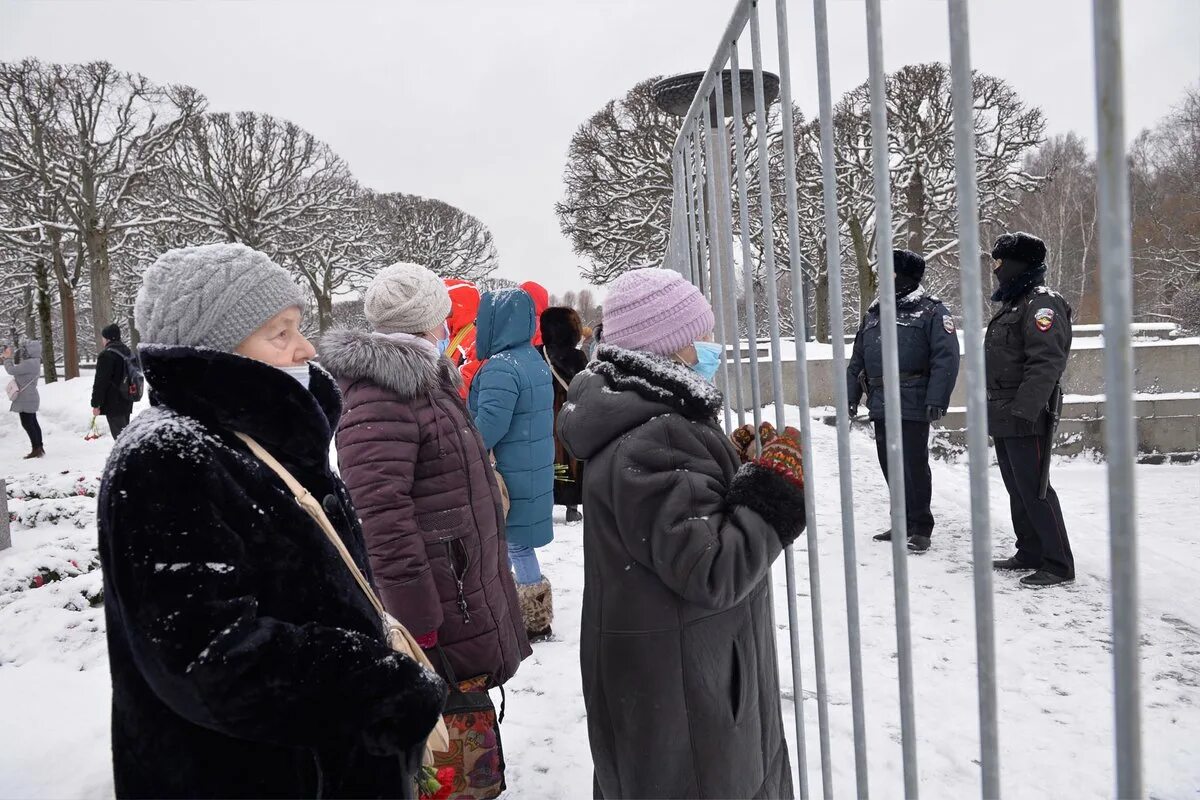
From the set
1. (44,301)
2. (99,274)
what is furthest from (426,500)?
(44,301)

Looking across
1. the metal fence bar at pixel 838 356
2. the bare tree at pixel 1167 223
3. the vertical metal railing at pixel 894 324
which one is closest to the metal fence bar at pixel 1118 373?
the vertical metal railing at pixel 894 324

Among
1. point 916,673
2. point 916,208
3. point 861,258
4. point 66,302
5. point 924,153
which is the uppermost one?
point 924,153

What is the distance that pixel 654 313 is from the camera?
189 cm

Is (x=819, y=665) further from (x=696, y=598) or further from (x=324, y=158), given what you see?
(x=324, y=158)

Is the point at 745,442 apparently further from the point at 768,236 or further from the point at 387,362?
the point at 387,362

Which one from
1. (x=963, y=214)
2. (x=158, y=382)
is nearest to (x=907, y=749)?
(x=963, y=214)

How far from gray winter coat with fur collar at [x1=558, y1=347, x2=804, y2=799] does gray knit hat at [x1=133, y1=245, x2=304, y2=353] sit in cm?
74

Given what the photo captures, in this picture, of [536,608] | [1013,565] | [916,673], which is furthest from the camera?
[1013,565]

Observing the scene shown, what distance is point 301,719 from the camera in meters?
1.23

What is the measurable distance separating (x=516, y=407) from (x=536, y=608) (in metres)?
1.11

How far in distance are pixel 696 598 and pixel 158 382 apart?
1133 mm

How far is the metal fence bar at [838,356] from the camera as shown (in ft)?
4.82

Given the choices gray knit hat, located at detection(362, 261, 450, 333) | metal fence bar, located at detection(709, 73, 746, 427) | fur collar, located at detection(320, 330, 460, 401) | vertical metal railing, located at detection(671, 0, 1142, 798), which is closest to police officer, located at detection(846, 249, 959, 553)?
vertical metal railing, located at detection(671, 0, 1142, 798)

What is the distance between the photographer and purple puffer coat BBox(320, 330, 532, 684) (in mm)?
2307
